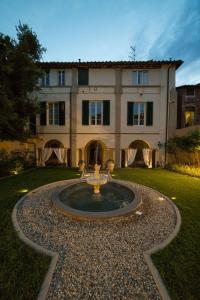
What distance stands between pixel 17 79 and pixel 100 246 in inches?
430

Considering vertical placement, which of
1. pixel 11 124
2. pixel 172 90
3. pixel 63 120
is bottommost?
pixel 11 124

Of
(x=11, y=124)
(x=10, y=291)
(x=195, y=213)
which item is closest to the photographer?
(x=10, y=291)

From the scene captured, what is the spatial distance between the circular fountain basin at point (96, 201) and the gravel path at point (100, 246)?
0.87 ft

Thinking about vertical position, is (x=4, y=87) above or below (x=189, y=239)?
above

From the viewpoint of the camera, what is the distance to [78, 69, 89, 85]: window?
1474cm

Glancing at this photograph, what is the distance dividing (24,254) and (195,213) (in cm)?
572

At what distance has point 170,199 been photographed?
732cm

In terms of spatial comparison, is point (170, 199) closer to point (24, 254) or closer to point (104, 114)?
point (24, 254)

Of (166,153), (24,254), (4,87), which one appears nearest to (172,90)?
(166,153)

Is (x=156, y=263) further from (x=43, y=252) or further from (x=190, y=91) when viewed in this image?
(x=190, y=91)

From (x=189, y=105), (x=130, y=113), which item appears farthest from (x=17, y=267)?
(x=189, y=105)

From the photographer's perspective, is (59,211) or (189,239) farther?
(59,211)

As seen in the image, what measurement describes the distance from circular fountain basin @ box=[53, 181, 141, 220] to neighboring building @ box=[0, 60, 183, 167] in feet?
22.5

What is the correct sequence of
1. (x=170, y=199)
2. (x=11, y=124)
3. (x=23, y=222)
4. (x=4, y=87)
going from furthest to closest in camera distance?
(x=11, y=124), (x=4, y=87), (x=170, y=199), (x=23, y=222)
